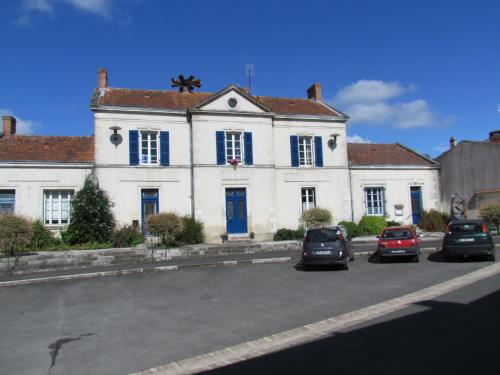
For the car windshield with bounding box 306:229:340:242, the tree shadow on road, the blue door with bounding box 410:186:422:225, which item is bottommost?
the tree shadow on road

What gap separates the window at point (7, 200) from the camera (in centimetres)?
2077

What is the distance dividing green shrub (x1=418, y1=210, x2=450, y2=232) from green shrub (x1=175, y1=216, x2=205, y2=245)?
46.4 feet

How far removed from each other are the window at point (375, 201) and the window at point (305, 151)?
444cm

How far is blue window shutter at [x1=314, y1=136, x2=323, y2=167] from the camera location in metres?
24.6

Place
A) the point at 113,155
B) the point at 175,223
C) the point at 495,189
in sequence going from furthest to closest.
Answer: the point at 495,189
the point at 113,155
the point at 175,223

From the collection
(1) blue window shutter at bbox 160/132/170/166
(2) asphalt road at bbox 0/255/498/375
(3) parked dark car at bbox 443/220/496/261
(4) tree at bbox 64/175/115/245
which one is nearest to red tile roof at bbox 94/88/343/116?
(1) blue window shutter at bbox 160/132/170/166

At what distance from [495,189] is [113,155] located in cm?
2235

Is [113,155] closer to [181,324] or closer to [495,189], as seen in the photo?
[181,324]

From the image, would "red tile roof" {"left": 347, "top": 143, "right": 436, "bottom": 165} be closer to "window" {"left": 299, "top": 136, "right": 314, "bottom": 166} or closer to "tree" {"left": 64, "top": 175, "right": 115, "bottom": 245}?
"window" {"left": 299, "top": 136, "right": 314, "bottom": 166}

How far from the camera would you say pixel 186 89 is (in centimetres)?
2677

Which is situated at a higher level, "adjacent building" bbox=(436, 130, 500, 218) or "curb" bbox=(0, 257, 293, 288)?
"adjacent building" bbox=(436, 130, 500, 218)

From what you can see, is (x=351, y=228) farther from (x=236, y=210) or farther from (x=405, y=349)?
(x=405, y=349)

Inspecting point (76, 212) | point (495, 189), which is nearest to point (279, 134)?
point (76, 212)

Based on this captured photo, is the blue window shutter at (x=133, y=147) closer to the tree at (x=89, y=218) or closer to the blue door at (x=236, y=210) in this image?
the tree at (x=89, y=218)
